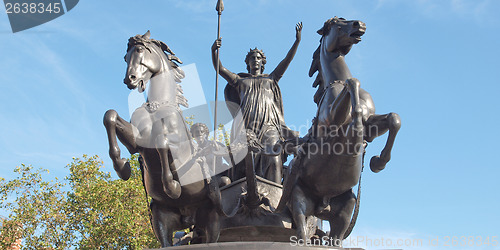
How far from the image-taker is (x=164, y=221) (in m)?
7.07

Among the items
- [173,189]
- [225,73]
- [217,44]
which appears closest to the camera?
[173,189]

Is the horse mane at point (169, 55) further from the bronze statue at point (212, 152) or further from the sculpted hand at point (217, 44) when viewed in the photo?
the sculpted hand at point (217, 44)

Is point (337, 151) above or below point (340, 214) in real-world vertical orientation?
above

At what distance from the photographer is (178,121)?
6.91 m

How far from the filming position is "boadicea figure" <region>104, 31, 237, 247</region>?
21.3 feet

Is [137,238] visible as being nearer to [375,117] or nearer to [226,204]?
[226,204]

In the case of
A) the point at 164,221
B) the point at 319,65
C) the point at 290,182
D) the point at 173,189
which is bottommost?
the point at 164,221

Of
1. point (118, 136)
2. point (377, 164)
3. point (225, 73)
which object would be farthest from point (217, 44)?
point (377, 164)

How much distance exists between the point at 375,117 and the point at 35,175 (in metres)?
18.2

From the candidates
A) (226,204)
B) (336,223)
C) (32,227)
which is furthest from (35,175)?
(336,223)

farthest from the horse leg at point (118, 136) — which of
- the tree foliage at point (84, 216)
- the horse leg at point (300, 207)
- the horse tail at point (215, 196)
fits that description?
the tree foliage at point (84, 216)

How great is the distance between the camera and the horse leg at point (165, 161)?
634 cm

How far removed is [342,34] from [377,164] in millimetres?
1950

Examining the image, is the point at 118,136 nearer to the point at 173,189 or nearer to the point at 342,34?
the point at 173,189
